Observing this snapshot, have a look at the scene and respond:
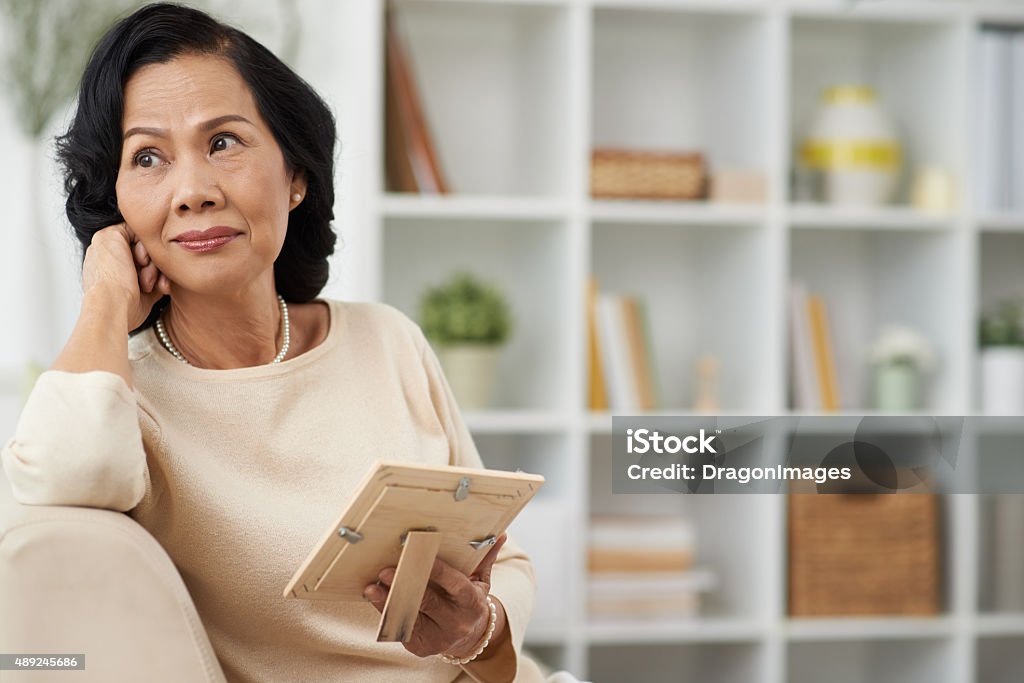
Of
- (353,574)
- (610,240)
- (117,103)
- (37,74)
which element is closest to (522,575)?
(353,574)

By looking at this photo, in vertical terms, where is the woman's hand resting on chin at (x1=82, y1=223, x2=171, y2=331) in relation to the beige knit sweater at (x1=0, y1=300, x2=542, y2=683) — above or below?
above

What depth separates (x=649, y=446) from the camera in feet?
8.11

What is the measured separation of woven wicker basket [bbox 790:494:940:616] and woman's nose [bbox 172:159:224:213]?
181 centimetres

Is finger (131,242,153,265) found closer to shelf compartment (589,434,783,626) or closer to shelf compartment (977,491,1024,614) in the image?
shelf compartment (589,434,783,626)

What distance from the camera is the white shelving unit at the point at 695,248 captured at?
8.45 feet

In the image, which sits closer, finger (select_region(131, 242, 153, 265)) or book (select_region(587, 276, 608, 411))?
finger (select_region(131, 242, 153, 265))

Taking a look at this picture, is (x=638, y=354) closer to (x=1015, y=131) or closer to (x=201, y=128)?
(x=1015, y=131)

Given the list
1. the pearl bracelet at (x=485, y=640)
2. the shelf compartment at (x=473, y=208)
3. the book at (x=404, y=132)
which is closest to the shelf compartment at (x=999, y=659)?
the shelf compartment at (x=473, y=208)

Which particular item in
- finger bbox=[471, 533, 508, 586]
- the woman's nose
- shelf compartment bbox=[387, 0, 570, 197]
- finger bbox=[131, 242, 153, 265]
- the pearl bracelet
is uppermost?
shelf compartment bbox=[387, 0, 570, 197]

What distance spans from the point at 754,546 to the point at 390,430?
1555 millimetres

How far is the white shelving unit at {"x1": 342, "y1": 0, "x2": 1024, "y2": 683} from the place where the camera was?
2.57 metres

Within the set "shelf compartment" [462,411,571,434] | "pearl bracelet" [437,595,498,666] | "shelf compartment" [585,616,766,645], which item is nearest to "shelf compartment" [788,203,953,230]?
"shelf compartment" [462,411,571,434]

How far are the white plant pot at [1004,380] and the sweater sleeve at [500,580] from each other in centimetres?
168

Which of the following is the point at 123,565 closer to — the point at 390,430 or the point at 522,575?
the point at 390,430
